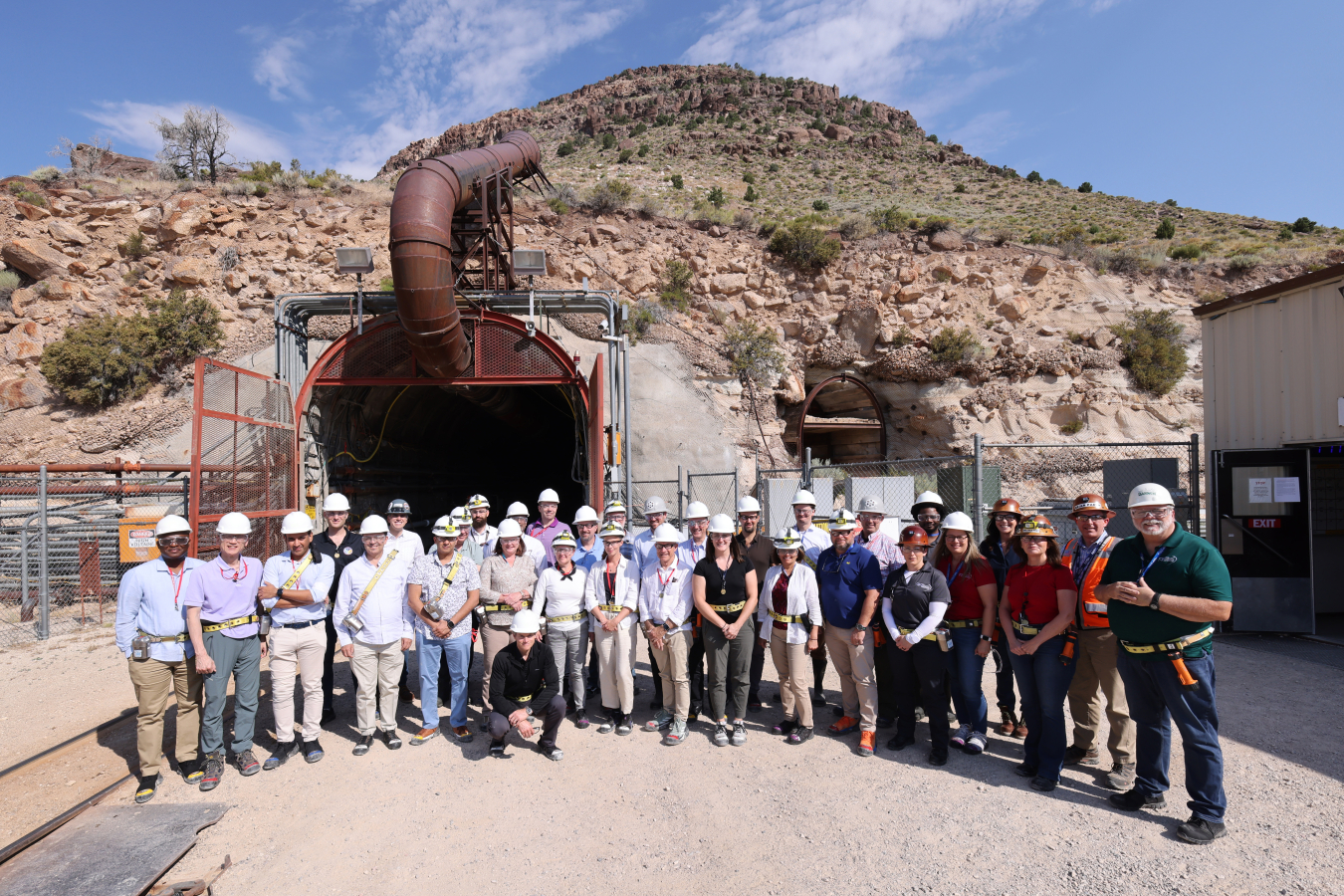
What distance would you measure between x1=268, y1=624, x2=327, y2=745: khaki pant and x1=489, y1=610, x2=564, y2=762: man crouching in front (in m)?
1.49

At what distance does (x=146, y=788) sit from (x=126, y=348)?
14.1m

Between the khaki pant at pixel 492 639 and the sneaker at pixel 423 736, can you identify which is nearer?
the sneaker at pixel 423 736

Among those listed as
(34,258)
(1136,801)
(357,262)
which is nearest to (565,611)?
(1136,801)

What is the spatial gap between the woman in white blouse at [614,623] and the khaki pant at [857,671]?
1767mm

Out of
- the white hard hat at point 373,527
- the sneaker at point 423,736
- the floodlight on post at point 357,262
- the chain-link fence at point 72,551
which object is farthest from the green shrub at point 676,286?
the sneaker at point 423,736

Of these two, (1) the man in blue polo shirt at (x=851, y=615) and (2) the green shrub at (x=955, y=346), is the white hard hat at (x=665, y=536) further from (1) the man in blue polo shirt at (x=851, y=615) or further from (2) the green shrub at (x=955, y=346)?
(2) the green shrub at (x=955, y=346)

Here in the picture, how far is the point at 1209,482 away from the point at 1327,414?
1493 millimetres

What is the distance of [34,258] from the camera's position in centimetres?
1608

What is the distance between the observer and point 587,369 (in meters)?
15.4

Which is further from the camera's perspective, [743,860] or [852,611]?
[852,611]

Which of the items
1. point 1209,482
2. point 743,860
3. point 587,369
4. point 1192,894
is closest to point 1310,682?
point 1209,482

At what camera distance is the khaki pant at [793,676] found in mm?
5672

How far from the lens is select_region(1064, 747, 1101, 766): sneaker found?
5.05 m

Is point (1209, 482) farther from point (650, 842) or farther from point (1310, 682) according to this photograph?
point (650, 842)
